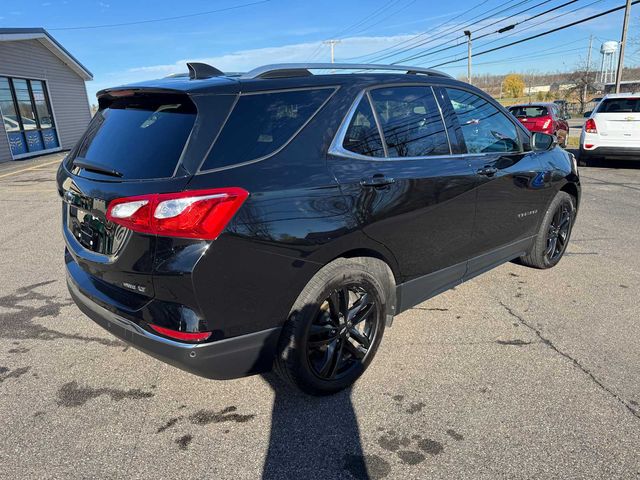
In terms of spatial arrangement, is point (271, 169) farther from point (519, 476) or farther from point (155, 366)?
point (519, 476)

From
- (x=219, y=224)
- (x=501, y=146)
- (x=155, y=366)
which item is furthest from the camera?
(x=501, y=146)

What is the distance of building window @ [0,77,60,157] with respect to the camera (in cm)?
1666

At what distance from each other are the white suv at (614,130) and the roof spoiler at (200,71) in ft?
36.7

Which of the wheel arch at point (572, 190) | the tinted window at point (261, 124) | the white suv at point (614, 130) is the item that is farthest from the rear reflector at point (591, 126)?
the tinted window at point (261, 124)

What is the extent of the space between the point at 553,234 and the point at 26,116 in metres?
19.4

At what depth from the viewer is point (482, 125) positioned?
3764 millimetres

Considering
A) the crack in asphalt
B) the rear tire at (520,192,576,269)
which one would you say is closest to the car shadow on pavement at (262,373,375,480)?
the crack in asphalt

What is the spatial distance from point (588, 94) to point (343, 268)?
6681 centimetres

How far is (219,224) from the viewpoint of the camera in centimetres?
215

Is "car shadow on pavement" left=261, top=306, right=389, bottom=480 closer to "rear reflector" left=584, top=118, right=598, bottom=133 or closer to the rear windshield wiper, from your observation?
the rear windshield wiper

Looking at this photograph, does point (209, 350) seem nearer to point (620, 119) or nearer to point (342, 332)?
point (342, 332)

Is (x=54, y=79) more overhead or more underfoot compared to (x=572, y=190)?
more overhead

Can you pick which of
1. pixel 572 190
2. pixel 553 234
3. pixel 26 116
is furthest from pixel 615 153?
pixel 26 116

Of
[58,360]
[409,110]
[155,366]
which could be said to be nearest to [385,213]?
[409,110]
